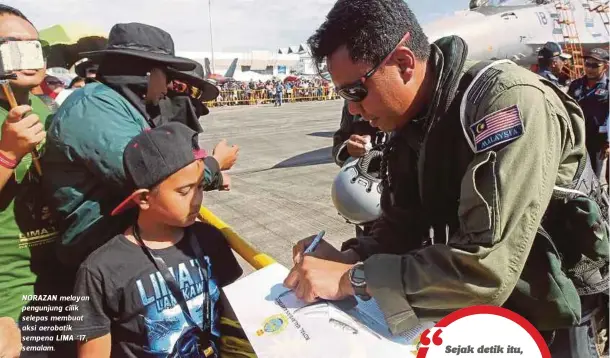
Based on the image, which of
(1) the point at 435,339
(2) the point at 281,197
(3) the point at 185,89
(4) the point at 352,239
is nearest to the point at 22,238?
(3) the point at 185,89

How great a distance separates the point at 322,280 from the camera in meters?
1.20

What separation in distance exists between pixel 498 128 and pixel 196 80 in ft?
5.59

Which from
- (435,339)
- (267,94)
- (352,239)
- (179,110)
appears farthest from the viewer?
(267,94)

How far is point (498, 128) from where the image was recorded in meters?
1.04

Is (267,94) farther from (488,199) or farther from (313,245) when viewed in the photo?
(488,199)

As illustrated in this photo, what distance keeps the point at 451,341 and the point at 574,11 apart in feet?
37.4

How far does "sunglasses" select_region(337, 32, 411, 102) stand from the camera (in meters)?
1.21

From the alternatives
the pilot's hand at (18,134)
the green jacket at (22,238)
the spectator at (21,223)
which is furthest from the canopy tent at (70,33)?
the pilot's hand at (18,134)

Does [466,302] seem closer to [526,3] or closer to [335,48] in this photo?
[335,48]

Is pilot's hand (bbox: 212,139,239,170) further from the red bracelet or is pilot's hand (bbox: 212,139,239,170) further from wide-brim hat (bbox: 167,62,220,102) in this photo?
the red bracelet

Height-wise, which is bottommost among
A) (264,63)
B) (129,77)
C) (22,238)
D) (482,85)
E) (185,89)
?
(264,63)

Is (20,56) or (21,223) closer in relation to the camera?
(20,56)

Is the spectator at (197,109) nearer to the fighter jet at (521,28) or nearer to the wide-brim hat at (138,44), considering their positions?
the wide-brim hat at (138,44)

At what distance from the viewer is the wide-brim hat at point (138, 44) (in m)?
1.92
